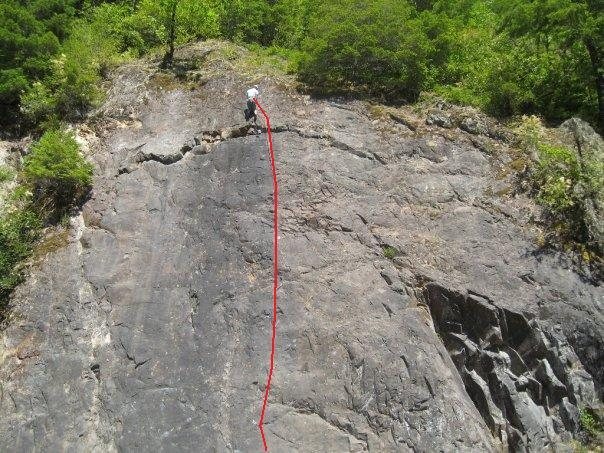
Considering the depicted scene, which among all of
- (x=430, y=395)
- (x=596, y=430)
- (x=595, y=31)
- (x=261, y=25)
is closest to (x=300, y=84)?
(x=261, y=25)

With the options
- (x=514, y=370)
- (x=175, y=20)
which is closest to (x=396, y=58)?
(x=175, y=20)

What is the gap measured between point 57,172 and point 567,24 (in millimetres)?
Answer: 10060

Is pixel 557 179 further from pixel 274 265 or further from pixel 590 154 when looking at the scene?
pixel 274 265

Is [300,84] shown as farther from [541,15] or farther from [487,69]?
[541,15]

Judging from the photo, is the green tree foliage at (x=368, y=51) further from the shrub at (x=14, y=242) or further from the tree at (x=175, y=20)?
the shrub at (x=14, y=242)

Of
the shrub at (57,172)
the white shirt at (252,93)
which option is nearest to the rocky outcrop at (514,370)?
the white shirt at (252,93)

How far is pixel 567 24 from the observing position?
952 cm

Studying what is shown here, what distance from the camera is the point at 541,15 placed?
9.63m

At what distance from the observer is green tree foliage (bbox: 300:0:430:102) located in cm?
1056

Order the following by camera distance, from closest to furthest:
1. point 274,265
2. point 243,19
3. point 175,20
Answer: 1. point 274,265
2. point 175,20
3. point 243,19

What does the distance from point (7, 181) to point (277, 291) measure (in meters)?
6.23

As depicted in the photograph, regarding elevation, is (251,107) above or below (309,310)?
above

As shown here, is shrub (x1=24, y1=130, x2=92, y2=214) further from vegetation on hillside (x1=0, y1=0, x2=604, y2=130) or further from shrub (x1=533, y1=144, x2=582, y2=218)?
shrub (x1=533, y1=144, x2=582, y2=218)

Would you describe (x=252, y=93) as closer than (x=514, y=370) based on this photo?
No
